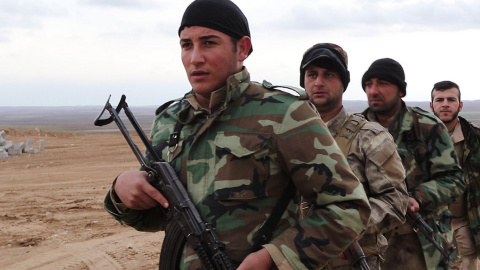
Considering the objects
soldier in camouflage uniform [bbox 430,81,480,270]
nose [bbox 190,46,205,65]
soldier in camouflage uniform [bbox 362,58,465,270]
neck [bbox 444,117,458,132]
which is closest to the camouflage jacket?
soldier in camouflage uniform [bbox 430,81,480,270]

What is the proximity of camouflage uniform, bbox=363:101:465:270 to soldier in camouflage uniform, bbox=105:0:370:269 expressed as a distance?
213 cm

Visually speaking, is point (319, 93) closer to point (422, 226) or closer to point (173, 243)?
point (422, 226)

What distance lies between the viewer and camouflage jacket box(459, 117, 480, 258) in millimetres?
5422

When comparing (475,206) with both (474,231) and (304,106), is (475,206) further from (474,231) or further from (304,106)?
(304,106)

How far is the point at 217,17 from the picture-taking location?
83.9 inches

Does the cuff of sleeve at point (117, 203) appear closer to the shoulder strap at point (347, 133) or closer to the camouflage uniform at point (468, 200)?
the shoulder strap at point (347, 133)

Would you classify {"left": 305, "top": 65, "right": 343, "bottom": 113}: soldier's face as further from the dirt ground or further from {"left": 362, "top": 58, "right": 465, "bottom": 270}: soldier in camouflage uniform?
the dirt ground

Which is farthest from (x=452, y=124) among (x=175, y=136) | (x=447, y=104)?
(x=175, y=136)

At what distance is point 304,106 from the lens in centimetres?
206

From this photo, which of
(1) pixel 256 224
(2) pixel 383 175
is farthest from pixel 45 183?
(1) pixel 256 224

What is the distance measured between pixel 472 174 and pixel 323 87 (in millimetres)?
2547

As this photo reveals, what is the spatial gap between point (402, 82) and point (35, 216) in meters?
7.10

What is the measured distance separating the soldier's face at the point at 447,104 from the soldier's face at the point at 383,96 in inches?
61.6

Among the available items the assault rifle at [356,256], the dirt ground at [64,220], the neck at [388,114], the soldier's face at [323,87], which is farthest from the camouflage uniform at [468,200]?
the dirt ground at [64,220]
